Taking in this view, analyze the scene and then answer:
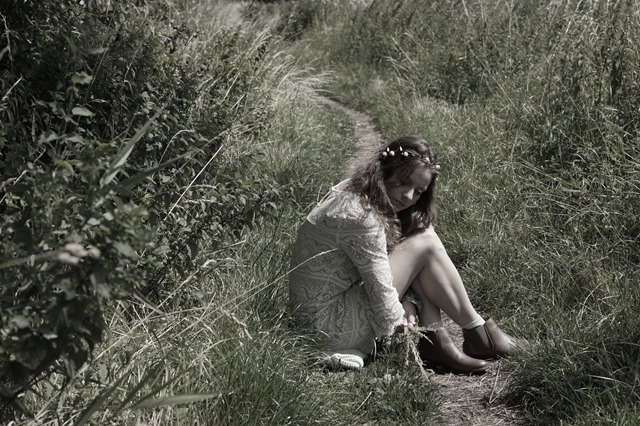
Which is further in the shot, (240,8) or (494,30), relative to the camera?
(240,8)

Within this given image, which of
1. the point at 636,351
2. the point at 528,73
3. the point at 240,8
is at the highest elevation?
the point at 636,351

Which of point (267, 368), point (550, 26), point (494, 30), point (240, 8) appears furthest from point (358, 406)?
point (240, 8)

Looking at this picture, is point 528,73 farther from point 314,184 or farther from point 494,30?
point 314,184

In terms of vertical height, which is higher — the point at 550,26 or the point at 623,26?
the point at 623,26

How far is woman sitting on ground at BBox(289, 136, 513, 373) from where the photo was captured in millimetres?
3908

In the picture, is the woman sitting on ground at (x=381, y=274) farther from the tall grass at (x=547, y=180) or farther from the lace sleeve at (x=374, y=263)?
the tall grass at (x=547, y=180)

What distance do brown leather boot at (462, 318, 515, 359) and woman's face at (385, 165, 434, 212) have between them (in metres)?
0.65

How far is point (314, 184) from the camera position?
6113mm

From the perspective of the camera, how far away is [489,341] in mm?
4078

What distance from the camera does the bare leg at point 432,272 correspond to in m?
4.09

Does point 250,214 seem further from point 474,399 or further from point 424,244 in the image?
point 474,399

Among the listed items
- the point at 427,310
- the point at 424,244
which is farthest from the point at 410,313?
the point at 424,244

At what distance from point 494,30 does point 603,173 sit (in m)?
3.39

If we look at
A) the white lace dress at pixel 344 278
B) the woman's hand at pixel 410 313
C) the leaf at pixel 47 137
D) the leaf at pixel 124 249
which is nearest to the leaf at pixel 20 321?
the leaf at pixel 124 249
